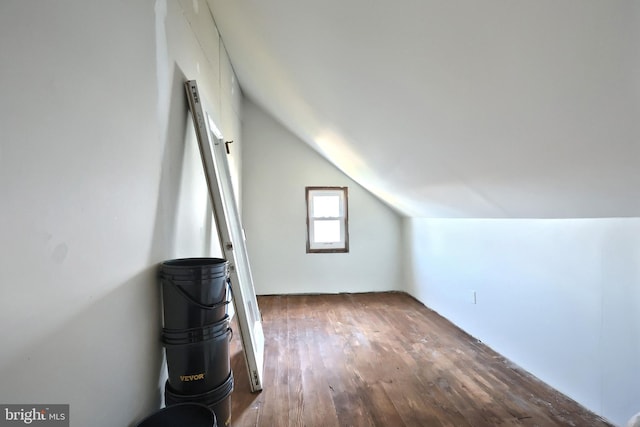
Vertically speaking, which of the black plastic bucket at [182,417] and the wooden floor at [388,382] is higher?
the black plastic bucket at [182,417]

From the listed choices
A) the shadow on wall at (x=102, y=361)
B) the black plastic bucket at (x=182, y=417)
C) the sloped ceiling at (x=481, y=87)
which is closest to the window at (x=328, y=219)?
the sloped ceiling at (x=481, y=87)

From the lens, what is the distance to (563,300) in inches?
85.6

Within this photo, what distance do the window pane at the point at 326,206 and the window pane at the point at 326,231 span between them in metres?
0.11

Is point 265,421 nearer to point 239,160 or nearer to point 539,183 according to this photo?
point 539,183

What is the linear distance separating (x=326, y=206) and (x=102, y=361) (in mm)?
3951

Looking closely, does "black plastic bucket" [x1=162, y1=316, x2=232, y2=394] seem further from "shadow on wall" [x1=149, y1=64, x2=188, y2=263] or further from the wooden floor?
the wooden floor

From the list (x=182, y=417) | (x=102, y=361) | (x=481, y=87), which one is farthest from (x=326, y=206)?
(x=102, y=361)

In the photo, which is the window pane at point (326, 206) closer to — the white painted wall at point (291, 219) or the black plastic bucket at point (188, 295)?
the white painted wall at point (291, 219)

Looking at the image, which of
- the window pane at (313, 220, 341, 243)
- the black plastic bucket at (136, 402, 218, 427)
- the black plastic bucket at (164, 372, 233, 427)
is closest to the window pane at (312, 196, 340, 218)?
the window pane at (313, 220, 341, 243)

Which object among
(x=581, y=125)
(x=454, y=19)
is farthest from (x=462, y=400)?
(x=454, y=19)

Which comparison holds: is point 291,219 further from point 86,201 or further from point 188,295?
point 86,201

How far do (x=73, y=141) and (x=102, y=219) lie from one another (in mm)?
280

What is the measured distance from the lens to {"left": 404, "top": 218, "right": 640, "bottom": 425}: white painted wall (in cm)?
179

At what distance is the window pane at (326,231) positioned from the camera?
4.93m
